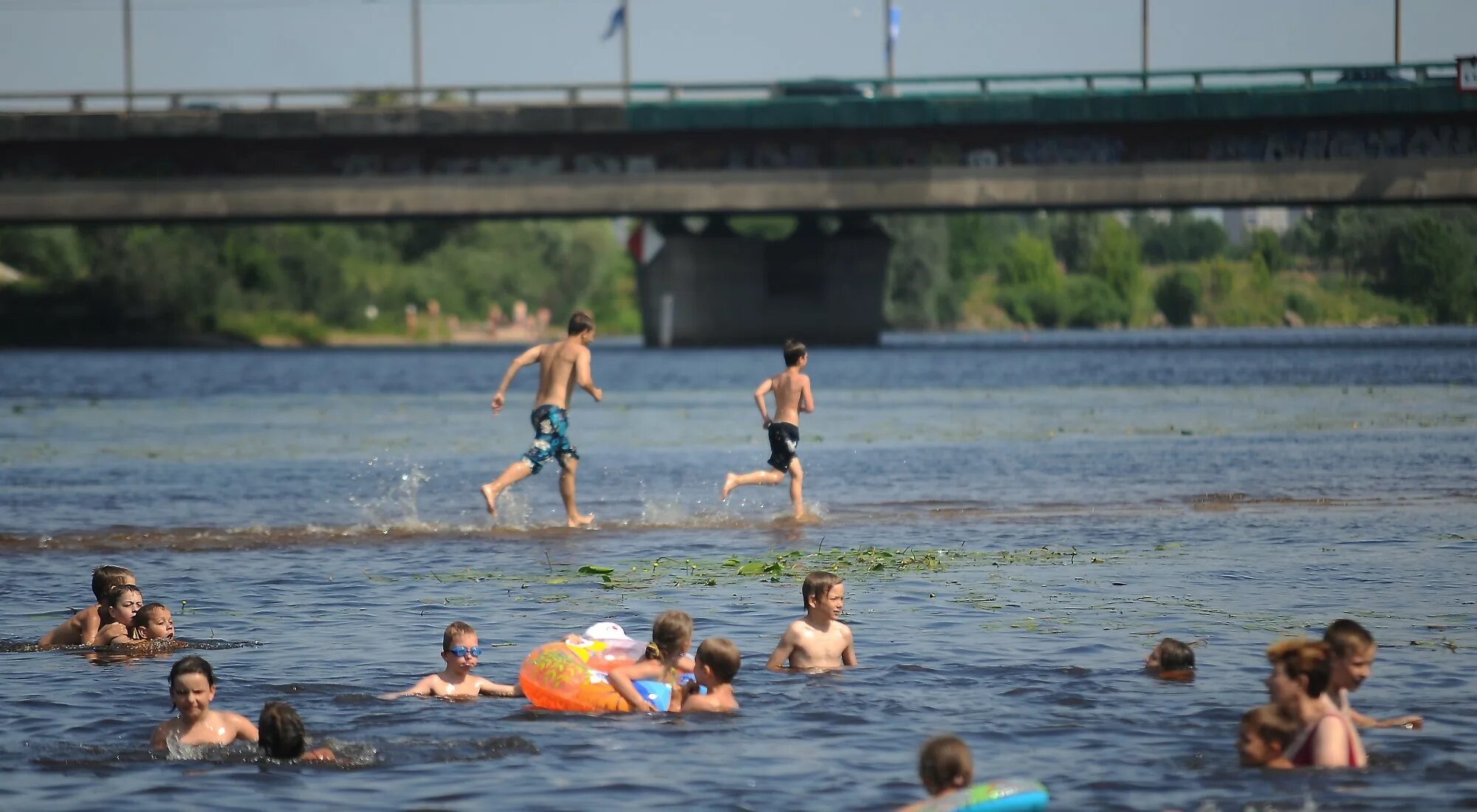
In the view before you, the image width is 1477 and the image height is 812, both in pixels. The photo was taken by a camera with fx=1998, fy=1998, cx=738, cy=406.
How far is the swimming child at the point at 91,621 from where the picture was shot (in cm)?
1334

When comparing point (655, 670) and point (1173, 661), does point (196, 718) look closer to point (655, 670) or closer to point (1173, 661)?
point (655, 670)

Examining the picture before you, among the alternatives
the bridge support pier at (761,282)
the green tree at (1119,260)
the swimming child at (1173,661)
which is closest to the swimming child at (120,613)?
the swimming child at (1173,661)

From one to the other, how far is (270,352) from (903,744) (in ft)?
300

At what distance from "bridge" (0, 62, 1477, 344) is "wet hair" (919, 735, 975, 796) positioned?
2051 inches

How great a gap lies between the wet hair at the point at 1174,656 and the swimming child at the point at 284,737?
483cm

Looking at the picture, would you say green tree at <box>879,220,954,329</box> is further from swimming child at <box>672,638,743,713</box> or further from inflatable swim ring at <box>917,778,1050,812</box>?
inflatable swim ring at <box>917,778,1050,812</box>

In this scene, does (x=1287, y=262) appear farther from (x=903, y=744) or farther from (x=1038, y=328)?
(x=1038, y=328)

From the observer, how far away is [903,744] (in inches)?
407

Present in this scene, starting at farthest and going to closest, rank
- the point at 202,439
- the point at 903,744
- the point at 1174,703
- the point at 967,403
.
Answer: the point at 967,403 < the point at 202,439 < the point at 1174,703 < the point at 903,744

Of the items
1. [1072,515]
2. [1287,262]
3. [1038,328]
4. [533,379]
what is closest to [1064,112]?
[1287,262]

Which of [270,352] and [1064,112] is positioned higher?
[1064,112]

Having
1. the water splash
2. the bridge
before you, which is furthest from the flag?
the water splash

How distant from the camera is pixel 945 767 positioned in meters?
8.02

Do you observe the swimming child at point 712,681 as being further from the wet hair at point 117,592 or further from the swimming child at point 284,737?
the wet hair at point 117,592
